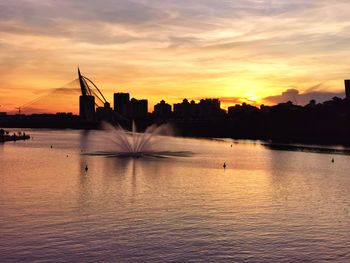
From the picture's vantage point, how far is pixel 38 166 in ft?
313

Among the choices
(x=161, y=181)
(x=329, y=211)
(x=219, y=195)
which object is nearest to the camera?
(x=329, y=211)

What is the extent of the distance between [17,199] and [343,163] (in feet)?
252

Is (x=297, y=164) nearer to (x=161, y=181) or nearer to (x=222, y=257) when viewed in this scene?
(x=161, y=181)

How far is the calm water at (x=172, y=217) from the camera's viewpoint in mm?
33406

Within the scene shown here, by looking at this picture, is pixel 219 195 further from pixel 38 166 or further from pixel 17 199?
pixel 38 166

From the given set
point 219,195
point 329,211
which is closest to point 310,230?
point 329,211

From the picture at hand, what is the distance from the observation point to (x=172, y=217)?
44.3 meters

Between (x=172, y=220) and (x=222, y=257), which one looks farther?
(x=172, y=220)

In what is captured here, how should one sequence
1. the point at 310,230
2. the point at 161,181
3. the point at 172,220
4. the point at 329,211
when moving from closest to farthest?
the point at 310,230 < the point at 172,220 < the point at 329,211 < the point at 161,181

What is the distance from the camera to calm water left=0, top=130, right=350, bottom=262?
33406 millimetres

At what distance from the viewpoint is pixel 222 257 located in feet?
107

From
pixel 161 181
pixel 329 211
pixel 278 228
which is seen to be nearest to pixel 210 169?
pixel 161 181

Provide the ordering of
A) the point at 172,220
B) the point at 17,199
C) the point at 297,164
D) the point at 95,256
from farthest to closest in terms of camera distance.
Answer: the point at 297,164 < the point at 17,199 < the point at 172,220 < the point at 95,256

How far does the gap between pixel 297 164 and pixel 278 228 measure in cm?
6608
